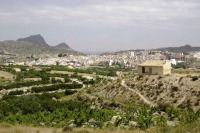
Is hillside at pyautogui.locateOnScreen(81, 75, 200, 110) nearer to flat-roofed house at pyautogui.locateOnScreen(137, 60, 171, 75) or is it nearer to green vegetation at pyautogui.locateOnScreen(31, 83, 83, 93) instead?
flat-roofed house at pyautogui.locateOnScreen(137, 60, 171, 75)

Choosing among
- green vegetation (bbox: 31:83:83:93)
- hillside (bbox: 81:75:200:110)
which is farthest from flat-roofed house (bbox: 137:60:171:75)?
green vegetation (bbox: 31:83:83:93)

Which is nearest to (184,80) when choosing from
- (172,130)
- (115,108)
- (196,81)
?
(196,81)

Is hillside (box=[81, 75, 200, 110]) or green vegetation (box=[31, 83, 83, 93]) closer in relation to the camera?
hillside (box=[81, 75, 200, 110])

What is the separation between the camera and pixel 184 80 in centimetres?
4147

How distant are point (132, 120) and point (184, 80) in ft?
48.1

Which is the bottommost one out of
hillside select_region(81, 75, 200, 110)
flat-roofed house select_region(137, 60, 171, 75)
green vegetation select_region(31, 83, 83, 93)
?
green vegetation select_region(31, 83, 83, 93)

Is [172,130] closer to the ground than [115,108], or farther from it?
farther from it

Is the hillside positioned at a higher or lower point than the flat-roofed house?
lower

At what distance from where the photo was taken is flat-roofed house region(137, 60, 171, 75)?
147 ft

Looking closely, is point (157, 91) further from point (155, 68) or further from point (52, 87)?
point (52, 87)

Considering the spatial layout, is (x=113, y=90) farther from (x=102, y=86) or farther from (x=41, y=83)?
(x=41, y=83)

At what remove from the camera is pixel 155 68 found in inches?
1778

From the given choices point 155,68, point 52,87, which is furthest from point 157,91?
point 52,87

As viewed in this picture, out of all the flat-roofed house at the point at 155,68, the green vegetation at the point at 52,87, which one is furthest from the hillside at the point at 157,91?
the green vegetation at the point at 52,87
